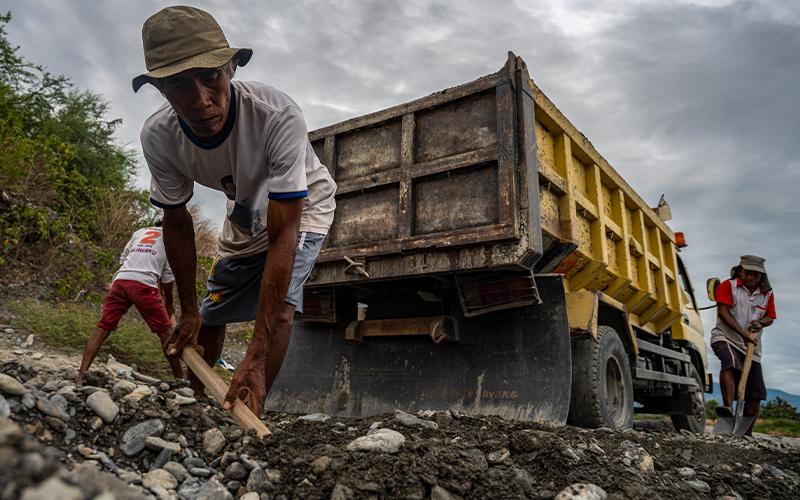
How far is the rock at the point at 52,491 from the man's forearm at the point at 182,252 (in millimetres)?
1834

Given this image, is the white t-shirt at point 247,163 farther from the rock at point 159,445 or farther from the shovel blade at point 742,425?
the shovel blade at point 742,425

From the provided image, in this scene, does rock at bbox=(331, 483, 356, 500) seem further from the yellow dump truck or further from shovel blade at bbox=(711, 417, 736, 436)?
shovel blade at bbox=(711, 417, 736, 436)

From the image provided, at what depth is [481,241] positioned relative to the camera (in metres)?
3.24

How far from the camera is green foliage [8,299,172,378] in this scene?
5609 millimetres

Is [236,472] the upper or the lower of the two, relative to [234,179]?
lower

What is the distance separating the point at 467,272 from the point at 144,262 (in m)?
2.47

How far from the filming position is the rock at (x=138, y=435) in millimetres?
1695

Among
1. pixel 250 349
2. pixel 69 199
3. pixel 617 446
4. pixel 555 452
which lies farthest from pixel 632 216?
pixel 69 199

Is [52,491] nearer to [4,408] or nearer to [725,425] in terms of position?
[4,408]

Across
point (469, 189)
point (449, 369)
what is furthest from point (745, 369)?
point (469, 189)

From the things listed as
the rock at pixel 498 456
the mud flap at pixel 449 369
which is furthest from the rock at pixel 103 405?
the mud flap at pixel 449 369

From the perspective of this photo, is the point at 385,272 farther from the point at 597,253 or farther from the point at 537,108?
the point at 597,253

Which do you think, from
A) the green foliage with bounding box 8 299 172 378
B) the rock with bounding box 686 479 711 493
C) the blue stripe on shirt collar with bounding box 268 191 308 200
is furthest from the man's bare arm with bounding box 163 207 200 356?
the green foliage with bounding box 8 299 172 378

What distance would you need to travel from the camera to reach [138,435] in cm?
174
